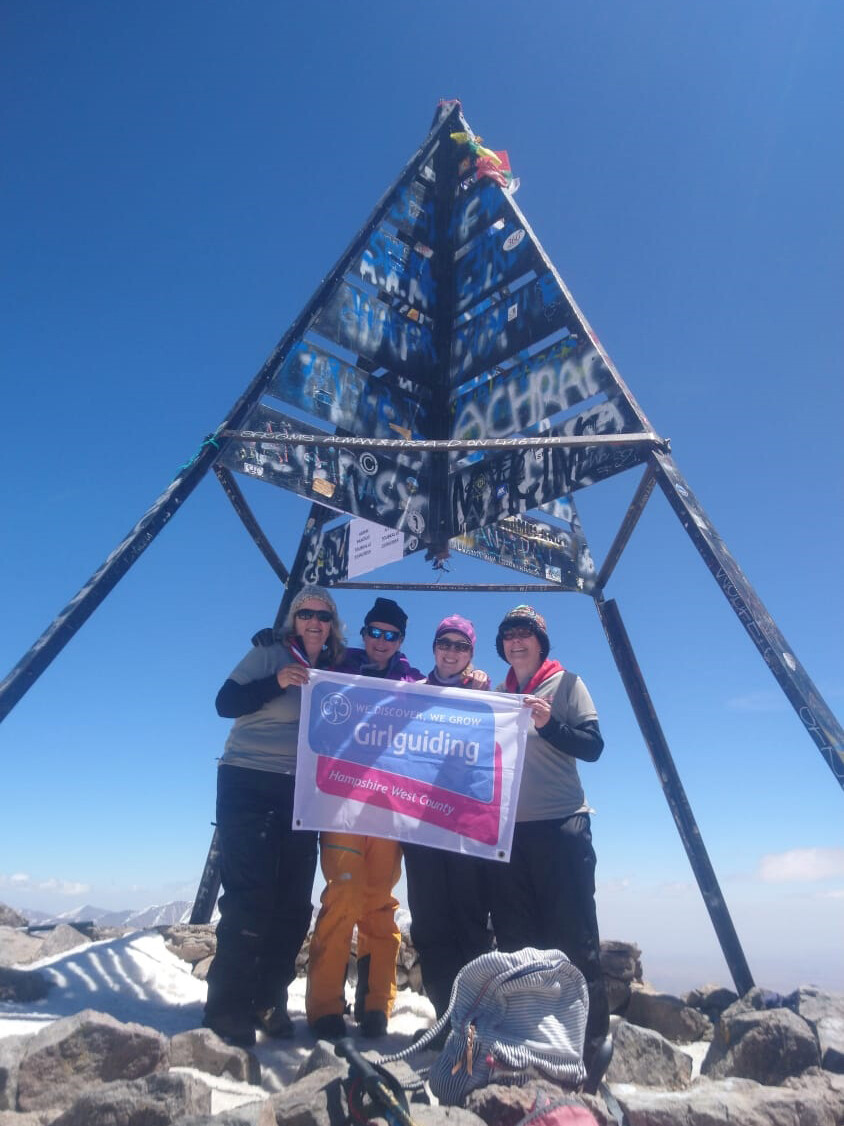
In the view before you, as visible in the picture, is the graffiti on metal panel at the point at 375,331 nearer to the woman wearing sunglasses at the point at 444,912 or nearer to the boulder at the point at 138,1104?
the woman wearing sunglasses at the point at 444,912

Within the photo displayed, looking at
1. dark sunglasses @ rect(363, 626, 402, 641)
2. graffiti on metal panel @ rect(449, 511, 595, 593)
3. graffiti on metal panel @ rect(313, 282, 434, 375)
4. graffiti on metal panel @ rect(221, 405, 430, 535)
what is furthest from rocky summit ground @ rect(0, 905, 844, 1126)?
graffiti on metal panel @ rect(313, 282, 434, 375)

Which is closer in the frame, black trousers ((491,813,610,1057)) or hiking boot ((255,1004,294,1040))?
black trousers ((491,813,610,1057))

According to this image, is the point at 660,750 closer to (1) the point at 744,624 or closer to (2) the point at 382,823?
(1) the point at 744,624

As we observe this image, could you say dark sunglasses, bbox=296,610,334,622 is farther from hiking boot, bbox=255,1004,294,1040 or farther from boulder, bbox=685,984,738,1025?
boulder, bbox=685,984,738,1025

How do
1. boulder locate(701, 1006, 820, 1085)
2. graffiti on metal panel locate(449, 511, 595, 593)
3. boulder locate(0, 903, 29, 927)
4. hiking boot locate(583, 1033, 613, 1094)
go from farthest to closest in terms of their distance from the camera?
boulder locate(0, 903, 29, 927)
graffiti on metal panel locate(449, 511, 595, 593)
boulder locate(701, 1006, 820, 1085)
hiking boot locate(583, 1033, 613, 1094)

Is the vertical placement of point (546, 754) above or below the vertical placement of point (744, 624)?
below

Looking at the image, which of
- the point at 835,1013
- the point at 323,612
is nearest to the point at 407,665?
the point at 323,612

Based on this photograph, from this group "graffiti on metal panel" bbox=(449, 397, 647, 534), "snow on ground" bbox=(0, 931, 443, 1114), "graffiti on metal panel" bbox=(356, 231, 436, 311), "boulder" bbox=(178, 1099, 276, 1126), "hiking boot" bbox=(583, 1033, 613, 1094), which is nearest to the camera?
"boulder" bbox=(178, 1099, 276, 1126)
